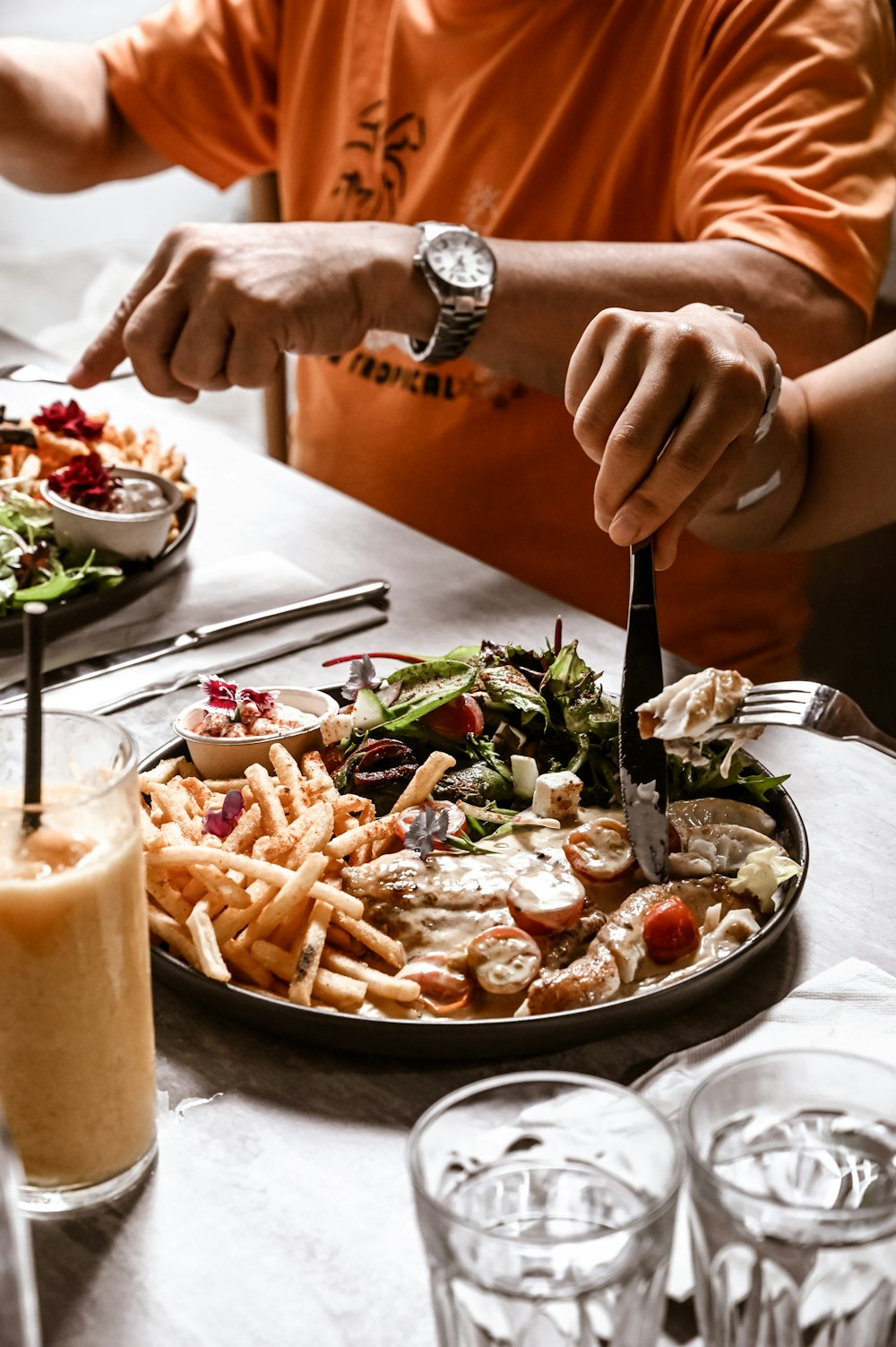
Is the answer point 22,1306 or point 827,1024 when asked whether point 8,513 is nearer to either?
point 827,1024

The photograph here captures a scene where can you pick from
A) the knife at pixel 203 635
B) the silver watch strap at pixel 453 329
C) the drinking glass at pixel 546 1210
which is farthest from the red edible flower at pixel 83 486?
the drinking glass at pixel 546 1210

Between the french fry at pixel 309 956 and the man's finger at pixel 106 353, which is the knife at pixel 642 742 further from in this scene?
the man's finger at pixel 106 353

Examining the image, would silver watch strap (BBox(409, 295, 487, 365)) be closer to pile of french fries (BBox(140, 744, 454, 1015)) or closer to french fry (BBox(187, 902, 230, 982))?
pile of french fries (BBox(140, 744, 454, 1015))

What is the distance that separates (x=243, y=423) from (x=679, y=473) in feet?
16.8

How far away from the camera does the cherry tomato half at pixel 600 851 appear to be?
4.33ft

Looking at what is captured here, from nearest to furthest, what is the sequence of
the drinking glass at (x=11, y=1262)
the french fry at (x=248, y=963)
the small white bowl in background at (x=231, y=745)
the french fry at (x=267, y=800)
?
the drinking glass at (x=11, y=1262) < the french fry at (x=248, y=963) < the french fry at (x=267, y=800) < the small white bowl in background at (x=231, y=745)

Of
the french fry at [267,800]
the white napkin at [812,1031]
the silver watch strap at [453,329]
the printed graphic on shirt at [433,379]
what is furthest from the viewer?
the printed graphic on shirt at [433,379]

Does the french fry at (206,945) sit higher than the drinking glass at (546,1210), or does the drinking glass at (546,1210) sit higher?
the drinking glass at (546,1210)

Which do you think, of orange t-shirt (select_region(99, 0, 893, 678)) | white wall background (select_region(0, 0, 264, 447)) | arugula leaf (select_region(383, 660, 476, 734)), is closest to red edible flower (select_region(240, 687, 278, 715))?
arugula leaf (select_region(383, 660, 476, 734))

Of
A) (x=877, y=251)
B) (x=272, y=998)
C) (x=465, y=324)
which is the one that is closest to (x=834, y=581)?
(x=877, y=251)

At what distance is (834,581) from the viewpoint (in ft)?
10.0

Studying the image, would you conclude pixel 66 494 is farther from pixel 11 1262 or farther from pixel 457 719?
pixel 11 1262

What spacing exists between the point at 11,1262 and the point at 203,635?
137cm

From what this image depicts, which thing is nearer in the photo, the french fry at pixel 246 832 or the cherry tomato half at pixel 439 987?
the cherry tomato half at pixel 439 987
